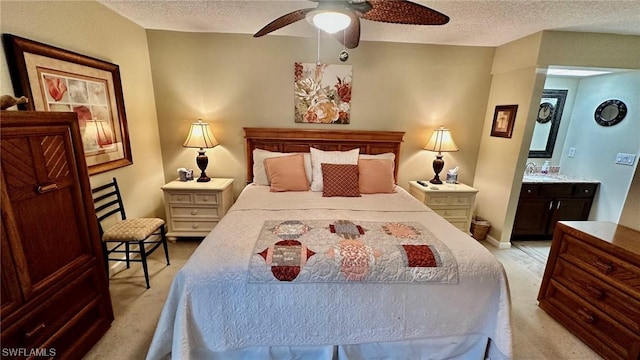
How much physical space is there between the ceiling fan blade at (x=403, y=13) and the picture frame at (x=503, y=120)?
84.3 inches

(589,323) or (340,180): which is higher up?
(340,180)

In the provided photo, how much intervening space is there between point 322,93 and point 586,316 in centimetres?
311

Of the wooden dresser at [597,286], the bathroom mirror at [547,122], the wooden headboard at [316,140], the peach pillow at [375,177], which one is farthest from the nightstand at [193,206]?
the bathroom mirror at [547,122]

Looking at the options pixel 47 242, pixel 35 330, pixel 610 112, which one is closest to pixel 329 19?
pixel 47 242

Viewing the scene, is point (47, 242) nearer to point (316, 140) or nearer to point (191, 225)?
point (191, 225)

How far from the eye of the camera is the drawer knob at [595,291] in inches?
70.6

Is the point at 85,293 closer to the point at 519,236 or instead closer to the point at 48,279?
the point at 48,279

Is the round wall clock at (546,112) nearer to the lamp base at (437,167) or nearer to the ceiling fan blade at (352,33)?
the lamp base at (437,167)

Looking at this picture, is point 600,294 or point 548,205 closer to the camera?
point 600,294

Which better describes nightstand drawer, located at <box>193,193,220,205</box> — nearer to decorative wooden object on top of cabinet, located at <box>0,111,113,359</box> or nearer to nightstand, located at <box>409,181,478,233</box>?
decorative wooden object on top of cabinet, located at <box>0,111,113,359</box>

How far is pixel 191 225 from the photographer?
3076 mm

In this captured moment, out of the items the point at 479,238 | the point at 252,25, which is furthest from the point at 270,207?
the point at 479,238

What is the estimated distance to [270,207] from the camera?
7.66 feet

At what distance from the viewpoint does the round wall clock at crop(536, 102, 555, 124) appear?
3.62 m
